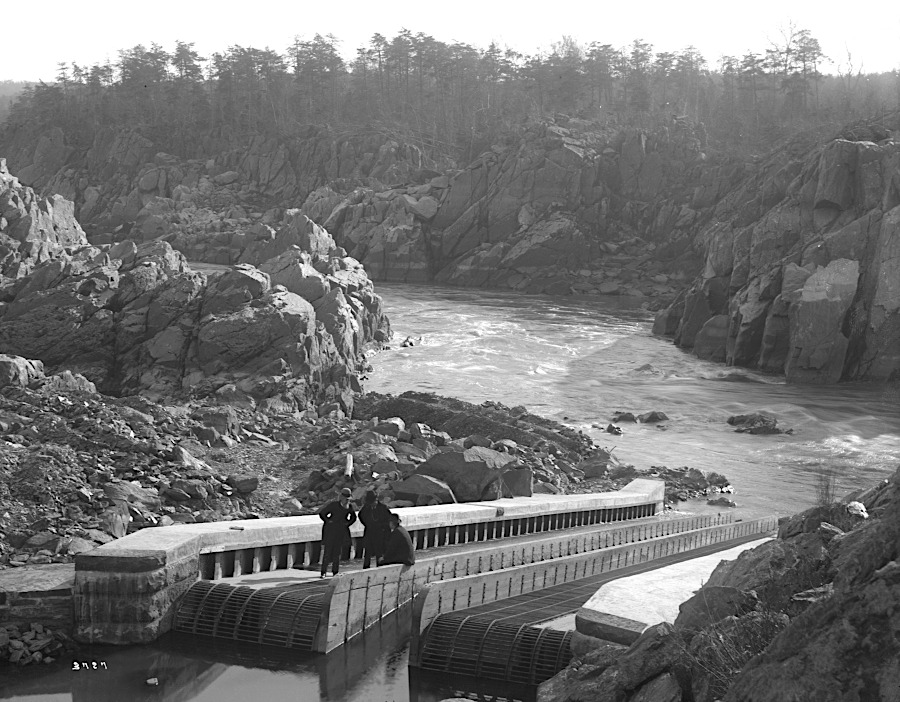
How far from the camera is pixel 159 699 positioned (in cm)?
1093

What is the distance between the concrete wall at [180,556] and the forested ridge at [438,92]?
96.7m

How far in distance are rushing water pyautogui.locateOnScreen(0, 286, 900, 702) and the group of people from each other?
789 mm

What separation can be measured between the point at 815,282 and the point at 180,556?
47.0 m

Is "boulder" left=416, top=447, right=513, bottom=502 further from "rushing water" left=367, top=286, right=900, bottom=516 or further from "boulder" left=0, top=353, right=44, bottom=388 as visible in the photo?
"boulder" left=0, top=353, right=44, bottom=388

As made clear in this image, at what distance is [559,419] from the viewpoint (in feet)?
125

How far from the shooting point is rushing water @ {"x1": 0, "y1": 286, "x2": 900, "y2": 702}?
11367mm

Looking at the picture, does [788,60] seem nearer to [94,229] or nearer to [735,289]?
[735,289]

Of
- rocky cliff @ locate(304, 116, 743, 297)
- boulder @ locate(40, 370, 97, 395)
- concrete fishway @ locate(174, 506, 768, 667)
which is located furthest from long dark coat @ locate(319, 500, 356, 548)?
rocky cliff @ locate(304, 116, 743, 297)

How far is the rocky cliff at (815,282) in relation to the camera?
171ft

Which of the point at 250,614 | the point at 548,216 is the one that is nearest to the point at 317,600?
the point at 250,614

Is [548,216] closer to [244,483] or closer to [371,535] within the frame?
[244,483]

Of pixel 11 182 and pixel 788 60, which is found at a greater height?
pixel 788 60

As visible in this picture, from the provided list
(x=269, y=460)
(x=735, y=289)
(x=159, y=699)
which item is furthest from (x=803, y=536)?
(x=735, y=289)

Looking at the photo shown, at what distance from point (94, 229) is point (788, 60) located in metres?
78.7
